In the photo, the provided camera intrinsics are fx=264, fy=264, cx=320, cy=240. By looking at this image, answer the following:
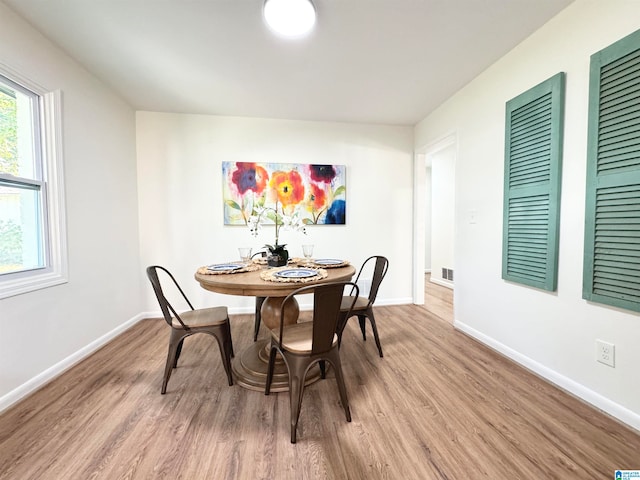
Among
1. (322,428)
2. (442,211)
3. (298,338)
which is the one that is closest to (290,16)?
(298,338)

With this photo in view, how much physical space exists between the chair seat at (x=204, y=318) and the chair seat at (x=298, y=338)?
0.47m

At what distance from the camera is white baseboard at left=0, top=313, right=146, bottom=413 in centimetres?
166

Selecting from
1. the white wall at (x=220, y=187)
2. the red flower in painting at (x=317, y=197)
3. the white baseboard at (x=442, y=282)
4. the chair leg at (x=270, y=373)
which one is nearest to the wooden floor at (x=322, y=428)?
the chair leg at (x=270, y=373)

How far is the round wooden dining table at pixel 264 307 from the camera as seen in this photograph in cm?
162

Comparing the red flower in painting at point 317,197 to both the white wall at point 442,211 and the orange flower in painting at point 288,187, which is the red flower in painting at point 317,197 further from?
the white wall at point 442,211

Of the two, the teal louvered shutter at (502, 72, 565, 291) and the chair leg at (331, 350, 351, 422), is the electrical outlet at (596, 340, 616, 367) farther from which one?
the chair leg at (331, 350, 351, 422)

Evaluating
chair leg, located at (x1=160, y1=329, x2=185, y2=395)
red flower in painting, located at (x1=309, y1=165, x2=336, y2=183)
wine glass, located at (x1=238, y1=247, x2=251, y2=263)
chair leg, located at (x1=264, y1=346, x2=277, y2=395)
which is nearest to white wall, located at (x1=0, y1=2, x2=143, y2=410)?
chair leg, located at (x1=160, y1=329, x2=185, y2=395)

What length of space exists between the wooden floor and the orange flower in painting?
204 centimetres

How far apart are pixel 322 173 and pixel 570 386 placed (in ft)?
9.93

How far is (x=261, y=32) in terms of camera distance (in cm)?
192

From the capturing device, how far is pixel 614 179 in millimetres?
1527

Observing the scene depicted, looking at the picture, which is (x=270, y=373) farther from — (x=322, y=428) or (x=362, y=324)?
(x=362, y=324)

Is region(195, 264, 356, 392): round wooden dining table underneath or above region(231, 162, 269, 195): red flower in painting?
underneath

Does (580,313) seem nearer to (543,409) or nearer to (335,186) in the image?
(543,409)
